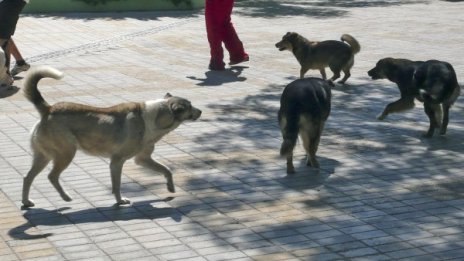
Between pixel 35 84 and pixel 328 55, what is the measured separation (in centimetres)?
702

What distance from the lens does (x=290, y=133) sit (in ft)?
29.9

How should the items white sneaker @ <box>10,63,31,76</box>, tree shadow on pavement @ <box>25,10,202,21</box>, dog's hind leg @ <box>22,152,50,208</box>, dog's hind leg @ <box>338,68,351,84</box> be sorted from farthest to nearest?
tree shadow on pavement @ <box>25,10,202,21</box>
white sneaker @ <box>10,63,31,76</box>
dog's hind leg @ <box>338,68,351,84</box>
dog's hind leg @ <box>22,152,50,208</box>

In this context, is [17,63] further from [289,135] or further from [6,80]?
[289,135]

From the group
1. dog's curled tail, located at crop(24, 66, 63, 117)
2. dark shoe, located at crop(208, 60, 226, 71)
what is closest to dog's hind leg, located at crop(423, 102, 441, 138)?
dog's curled tail, located at crop(24, 66, 63, 117)

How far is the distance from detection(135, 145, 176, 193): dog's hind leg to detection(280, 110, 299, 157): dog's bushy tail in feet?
3.75

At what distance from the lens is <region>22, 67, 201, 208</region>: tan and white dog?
8.03 m

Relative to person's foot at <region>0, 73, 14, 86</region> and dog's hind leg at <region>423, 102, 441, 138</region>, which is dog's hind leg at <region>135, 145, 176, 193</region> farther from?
person's foot at <region>0, 73, 14, 86</region>

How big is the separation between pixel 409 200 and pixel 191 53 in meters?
9.69

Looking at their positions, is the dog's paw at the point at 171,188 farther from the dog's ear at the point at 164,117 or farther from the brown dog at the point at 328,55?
the brown dog at the point at 328,55

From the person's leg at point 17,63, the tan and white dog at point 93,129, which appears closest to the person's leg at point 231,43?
the person's leg at point 17,63

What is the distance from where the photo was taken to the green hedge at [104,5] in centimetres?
2359

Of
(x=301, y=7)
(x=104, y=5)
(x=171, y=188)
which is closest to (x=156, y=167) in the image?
(x=171, y=188)

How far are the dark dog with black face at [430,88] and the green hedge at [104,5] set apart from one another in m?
13.7

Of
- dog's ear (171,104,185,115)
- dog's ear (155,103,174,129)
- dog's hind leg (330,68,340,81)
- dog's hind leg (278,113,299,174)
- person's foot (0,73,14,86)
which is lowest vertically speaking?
person's foot (0,73,14,86)
